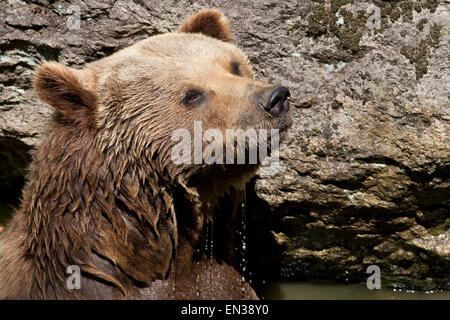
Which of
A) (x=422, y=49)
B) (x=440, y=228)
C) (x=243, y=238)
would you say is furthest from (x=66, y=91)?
(x=440, y=228)

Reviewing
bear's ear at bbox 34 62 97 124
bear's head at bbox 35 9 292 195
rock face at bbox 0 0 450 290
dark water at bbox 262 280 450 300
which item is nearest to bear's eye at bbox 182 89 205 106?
bear's head at bbox 35 9 292 195

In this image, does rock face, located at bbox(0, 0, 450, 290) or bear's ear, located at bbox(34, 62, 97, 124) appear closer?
bear's ear, located at bbox(34, 62, 97, 124)

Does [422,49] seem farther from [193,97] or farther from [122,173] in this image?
[122,173]

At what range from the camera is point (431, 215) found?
586cm

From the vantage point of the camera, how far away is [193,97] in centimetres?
462

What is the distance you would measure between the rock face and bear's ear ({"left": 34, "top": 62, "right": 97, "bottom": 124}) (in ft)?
5.15

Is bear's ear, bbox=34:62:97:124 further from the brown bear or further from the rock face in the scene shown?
the rock face

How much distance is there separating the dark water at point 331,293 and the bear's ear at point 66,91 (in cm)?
244

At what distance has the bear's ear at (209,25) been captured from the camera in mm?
5371

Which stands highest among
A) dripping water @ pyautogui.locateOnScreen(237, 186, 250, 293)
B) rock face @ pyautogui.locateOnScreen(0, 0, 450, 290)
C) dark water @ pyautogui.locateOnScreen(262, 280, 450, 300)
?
rock face @ pyautogui.locateOnScreen(0, 0, 450, 290)

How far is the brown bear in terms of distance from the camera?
4570 mm

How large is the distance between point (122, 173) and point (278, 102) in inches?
44.1

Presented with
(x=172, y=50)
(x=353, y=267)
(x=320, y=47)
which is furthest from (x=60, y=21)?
(x=353, y=267)
